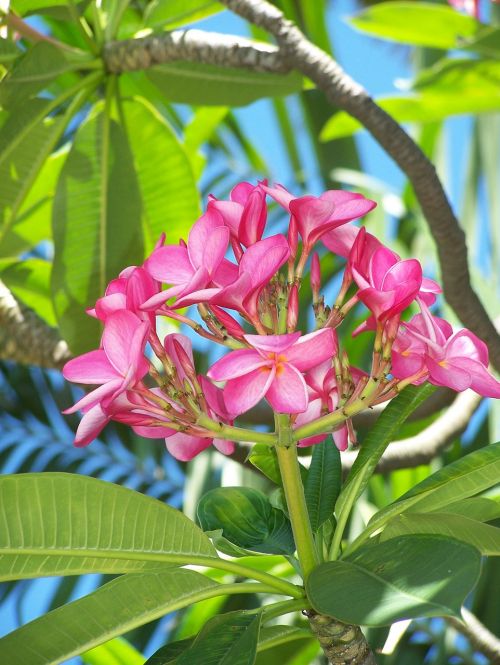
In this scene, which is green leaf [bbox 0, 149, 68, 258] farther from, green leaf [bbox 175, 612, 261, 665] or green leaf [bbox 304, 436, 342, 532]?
green leaf [bbox 175, 612, 261, 665]

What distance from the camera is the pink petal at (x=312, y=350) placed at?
0.57 metres

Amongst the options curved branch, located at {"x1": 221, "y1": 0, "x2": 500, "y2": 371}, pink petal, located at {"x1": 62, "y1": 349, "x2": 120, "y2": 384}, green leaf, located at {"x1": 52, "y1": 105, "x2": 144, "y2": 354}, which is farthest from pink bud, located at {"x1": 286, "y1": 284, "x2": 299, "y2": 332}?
green leaf, located at {"x1": 52, "y1": 105, "x2": 144, "y2": 354}

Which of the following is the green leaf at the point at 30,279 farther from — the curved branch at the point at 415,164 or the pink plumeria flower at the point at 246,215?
the pink plumeria flower at the point at 246,215

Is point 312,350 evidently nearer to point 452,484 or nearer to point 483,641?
point 452,484

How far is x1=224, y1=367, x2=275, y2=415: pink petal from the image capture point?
57cm

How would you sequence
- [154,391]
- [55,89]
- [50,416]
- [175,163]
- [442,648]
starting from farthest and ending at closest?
[50,416] < [55,89] < [442,648] < [175,163] < [154,391]

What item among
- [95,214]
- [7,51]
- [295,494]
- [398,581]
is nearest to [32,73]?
[7,51]

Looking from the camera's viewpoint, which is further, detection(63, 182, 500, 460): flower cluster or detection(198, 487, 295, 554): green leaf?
detection(198, 487, 295, 554): green leaf

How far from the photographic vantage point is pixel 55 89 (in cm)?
178

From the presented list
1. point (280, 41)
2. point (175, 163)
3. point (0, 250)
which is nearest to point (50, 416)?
point (0, 250)

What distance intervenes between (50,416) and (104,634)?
1.96m

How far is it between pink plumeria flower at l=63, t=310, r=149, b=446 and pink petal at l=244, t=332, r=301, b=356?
79 millimetres

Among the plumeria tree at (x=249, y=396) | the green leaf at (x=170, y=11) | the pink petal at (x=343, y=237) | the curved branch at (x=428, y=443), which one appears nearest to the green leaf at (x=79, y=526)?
the plumeria tree at (x=249, y=396)

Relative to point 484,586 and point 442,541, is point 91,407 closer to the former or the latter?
point 442,541
